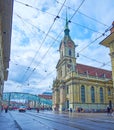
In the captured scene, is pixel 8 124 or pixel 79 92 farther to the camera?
pixel 79 92

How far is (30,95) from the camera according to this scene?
384 ft

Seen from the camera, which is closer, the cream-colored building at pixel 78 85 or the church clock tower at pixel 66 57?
the cream-colored building at pixel 78 85

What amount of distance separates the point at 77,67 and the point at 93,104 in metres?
15.1

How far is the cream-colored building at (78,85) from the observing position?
71125 millimetres

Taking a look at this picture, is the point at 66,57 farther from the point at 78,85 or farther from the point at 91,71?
the point at 78,85

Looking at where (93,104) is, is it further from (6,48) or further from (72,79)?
(6,48)

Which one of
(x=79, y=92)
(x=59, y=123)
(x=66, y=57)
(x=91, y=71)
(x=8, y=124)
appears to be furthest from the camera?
(x=66, y=57)

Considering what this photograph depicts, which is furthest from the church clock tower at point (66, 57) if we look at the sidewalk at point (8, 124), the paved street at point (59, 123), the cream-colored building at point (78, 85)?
the sidewalk at point (8, 124)

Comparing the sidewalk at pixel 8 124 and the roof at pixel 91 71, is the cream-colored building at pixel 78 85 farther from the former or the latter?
the sidewalk at pixel 8 124

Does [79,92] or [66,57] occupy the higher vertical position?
Result: [66,57]

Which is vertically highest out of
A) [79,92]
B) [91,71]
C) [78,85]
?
[91,71]

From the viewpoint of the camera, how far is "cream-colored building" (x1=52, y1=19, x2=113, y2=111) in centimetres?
7112

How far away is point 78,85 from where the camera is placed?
235 ft

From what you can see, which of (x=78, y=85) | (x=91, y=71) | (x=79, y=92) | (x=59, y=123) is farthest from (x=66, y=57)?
(x=59, y=123)
